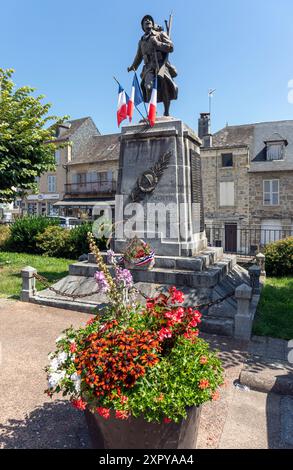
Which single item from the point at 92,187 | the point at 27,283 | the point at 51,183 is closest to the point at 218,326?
the point at 27,283

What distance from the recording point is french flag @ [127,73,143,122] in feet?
26.2

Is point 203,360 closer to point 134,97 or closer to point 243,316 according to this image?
point 243,316

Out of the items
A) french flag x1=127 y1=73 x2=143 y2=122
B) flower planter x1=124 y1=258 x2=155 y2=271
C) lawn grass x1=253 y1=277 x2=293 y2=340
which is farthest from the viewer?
french flag x1=127 y1=73 x2=143 y2=122

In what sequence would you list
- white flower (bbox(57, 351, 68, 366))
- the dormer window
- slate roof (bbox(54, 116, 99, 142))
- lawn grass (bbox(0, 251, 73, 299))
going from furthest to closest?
slate roof (bbox(54, 116, 99, 142)) → the dormer window → lawn grass (bbox(0, 251, 73, 299)) → white flower (bbox(57, 351, 68, 366))

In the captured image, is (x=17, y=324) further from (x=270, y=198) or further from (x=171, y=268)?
(x=270, y=198)

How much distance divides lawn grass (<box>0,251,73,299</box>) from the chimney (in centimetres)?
1842

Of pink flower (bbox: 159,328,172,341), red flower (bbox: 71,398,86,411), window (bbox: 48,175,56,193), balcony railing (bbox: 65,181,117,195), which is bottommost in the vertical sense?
red flower (bbox: 71,398,86,411)

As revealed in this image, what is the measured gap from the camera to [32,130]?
41.0 feet

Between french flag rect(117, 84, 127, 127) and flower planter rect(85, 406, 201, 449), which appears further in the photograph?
french flag rect(117, 84, 127, 127)

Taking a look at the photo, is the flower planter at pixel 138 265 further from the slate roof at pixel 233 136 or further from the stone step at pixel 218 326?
the slate roof at pixel 233 136

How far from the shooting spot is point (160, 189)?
7.91 meters

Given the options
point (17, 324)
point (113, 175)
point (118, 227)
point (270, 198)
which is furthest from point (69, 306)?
point (113, 175)

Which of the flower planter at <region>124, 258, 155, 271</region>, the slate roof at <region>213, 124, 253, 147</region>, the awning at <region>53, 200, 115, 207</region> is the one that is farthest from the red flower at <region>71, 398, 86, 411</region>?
the awning at <region>53, 200, 115, 207</region>

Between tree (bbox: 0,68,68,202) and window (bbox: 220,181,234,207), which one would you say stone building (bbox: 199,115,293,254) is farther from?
tree (bbox: 0,68,68,202)
